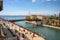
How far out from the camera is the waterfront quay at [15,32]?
3.23m

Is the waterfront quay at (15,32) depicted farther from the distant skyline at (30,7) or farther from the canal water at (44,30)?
the distant skyline at (30,7)

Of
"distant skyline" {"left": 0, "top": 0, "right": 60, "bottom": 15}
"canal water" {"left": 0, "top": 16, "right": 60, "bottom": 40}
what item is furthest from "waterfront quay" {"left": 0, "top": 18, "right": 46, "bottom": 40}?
"distant skyline" {"left": 0, "top": 0, "right": 60, "bottom": 15}

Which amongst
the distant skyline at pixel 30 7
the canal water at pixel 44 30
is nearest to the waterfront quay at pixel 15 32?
the canal water at pixel 44 30

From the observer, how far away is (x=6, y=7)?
3461 mm

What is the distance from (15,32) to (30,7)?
1.92 feet

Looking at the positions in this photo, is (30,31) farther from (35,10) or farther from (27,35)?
(35,10)

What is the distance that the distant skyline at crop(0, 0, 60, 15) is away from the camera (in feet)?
10.9

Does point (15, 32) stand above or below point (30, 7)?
below

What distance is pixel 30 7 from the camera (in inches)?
133

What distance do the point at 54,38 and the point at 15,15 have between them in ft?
2.97

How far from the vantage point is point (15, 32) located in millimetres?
3379

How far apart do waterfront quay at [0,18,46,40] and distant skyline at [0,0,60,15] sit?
24cm

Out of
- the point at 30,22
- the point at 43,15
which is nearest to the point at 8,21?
the point at 30,22

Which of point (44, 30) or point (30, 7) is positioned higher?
point (30, 7)
